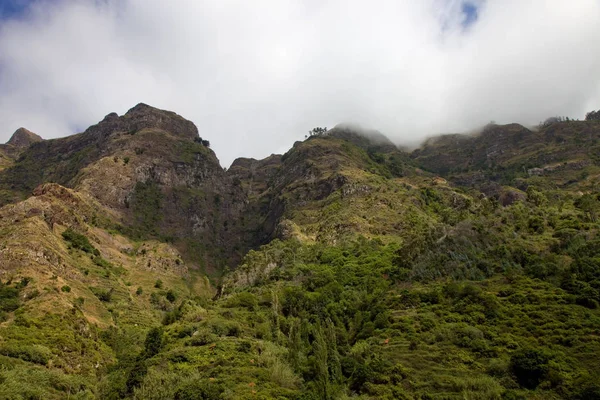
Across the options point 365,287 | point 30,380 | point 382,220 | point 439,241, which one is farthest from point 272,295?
point 382,220

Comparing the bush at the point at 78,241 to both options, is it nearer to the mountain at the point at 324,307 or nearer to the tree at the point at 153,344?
the mountain at the point at 324,307

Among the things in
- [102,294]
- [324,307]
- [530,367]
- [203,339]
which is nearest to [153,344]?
[203,339]

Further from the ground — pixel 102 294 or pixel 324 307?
pixel 102 294

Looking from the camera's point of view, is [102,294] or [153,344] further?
[102,294]

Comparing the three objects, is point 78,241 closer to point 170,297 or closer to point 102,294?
point 102,294

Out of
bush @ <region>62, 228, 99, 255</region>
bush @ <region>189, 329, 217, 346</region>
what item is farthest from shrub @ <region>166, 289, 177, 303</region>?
bush @ <region>189, 329, 217, 346</region>

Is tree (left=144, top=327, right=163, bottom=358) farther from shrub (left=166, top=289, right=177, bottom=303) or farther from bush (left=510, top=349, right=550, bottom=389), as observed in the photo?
bush (left=510, top=349, right=550, bottom=389)

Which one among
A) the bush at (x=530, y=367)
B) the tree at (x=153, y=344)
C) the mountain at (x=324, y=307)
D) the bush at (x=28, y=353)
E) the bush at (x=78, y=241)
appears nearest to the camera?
the bush at (x=530, y=367)

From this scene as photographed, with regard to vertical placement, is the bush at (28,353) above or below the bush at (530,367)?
above

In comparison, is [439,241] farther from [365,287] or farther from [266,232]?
[266,232]

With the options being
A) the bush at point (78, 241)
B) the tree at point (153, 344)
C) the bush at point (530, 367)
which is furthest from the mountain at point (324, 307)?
the bush at point (78, 241)

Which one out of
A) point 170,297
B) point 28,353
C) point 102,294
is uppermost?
point 170,297

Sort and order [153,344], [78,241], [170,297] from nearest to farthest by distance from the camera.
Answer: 1. [153,344]
2. [78,241]
3. [170,297]

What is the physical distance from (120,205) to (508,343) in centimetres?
14822
